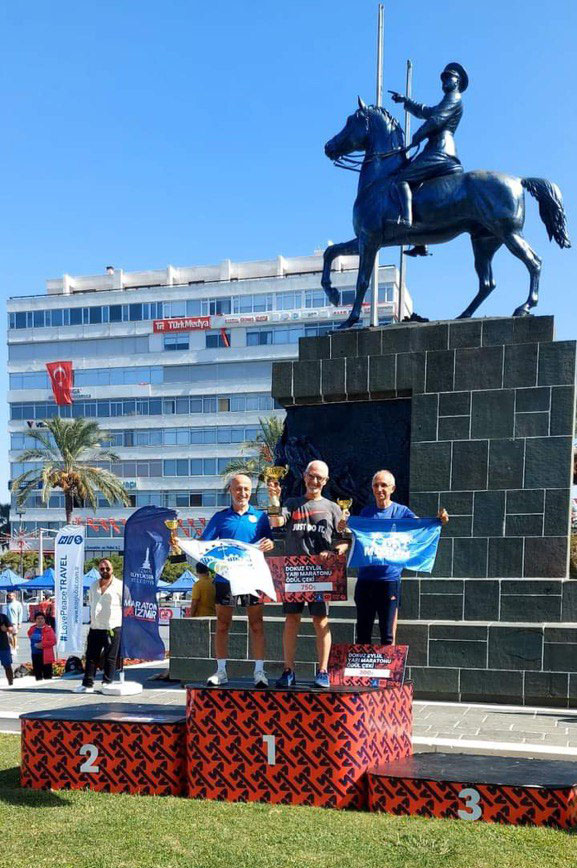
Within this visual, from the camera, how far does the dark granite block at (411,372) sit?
1380 cm

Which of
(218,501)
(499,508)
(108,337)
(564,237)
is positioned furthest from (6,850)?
(108,337)

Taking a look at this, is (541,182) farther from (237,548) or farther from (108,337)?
(108,337)

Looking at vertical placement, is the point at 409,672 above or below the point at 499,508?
below

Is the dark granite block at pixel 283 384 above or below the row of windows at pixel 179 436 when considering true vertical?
above

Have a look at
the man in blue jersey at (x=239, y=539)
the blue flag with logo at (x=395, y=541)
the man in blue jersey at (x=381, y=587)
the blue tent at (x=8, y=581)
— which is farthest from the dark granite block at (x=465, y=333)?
the blue tent at (x=8, y=581)

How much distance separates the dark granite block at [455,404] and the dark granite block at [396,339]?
105 centimetres

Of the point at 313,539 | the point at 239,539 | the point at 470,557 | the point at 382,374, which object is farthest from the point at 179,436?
the point at 313,539

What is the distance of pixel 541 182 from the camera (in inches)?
560

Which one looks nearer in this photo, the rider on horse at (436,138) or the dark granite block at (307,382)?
the rider on horse at (436,138)

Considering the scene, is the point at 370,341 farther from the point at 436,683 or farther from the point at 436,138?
the point at 436,683

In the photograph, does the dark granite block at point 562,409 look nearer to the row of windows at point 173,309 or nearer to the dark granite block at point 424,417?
the dark granite block at point 424,417

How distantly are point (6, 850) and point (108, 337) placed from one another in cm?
7351

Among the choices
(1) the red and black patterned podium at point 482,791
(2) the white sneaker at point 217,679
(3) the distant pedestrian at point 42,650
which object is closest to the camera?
(1) the red and black patterned podium at point 482,791

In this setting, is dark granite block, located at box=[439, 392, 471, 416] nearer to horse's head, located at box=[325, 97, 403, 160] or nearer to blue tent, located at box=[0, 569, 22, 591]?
horse's head, located at box=[325, 97, 403, 160]
